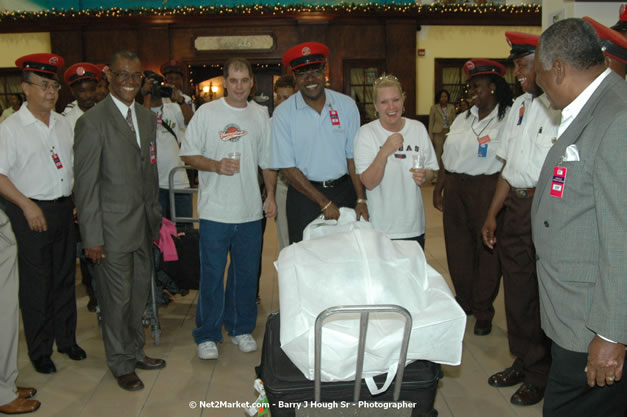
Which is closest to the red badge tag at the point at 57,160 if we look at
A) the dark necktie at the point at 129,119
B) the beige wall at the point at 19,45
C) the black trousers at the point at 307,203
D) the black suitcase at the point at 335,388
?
the dark necktie at the point at 129,119

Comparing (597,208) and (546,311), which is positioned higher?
(597,208)

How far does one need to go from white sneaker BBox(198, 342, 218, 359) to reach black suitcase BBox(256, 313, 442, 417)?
171cm

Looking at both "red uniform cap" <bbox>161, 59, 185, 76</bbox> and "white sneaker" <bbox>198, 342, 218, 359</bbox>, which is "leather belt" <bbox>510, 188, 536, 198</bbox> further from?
"red uniform cap" <bbox>161, 59, 185, 76</bbox>

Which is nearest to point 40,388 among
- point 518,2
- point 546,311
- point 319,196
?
point 319,196

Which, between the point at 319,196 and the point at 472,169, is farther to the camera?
the point at 472,169

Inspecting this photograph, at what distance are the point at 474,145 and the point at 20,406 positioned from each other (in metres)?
3.25

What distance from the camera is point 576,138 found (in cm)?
164

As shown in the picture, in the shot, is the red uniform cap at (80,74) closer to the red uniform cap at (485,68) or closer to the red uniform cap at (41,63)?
the red uniform cap at (41,63)

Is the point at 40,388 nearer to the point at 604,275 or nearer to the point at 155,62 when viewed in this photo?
the point at 604,275

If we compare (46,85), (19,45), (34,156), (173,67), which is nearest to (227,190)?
(34,156)

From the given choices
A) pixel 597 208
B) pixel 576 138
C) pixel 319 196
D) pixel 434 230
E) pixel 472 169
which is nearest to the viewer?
pixel 597 208

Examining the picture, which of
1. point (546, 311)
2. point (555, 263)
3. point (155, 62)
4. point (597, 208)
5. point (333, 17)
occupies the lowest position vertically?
point (546, 311)

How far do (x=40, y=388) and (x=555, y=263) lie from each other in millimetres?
2939

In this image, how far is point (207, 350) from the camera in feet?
11.5
